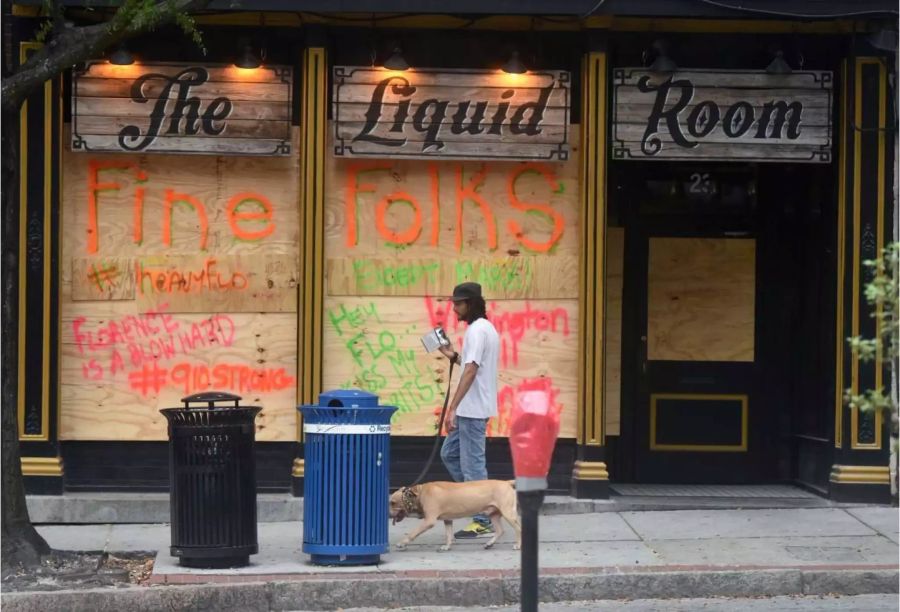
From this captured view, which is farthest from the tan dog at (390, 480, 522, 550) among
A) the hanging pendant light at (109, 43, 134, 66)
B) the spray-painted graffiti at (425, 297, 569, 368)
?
the hanging pendant light at (109, 43, 134, 66)

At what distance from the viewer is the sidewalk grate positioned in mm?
12156

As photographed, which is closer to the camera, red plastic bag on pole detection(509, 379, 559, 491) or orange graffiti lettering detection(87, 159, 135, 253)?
red plastic bag on pole detection(509, 379, 559, 491)

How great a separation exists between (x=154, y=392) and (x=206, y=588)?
122 inches

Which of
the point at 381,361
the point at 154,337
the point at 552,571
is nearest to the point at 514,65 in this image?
the point at 381,361

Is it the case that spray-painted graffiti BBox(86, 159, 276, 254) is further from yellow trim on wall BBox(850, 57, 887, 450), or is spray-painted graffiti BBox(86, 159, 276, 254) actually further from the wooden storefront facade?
yellow trim on wall BBox(850, 57, 887, 450)

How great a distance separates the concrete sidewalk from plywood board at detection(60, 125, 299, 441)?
4.08ft

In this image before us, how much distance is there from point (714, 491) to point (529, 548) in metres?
6.47

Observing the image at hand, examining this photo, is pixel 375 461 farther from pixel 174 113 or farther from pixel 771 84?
pixel 771 84

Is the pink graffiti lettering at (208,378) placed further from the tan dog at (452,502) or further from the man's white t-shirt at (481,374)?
the tan dog at (452,502)

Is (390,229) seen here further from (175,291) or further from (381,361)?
(175,291)

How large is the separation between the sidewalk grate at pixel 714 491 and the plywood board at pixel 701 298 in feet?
3.75

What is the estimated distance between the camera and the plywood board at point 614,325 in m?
12.7

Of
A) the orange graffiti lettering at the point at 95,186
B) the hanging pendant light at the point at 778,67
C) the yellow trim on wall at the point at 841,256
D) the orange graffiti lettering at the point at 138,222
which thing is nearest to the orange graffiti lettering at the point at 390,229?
the orange graffiti lettering at the point at 138,222

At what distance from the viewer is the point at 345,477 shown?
9289 mm
